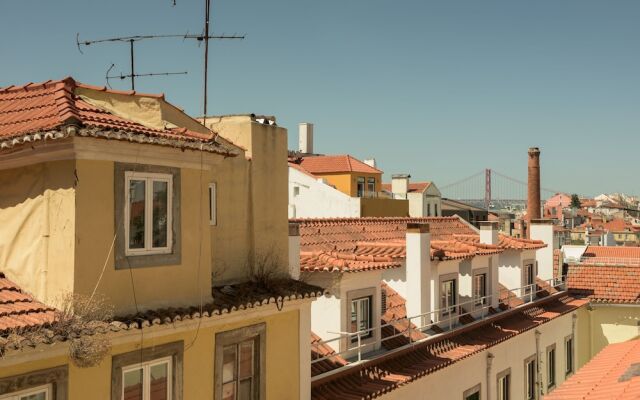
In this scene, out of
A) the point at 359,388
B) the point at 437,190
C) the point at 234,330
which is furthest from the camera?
the point at 437,190

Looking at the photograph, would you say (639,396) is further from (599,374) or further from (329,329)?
(329,329)

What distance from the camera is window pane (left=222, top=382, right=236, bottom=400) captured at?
9.76m

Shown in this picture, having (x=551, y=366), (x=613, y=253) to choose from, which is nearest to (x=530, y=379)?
(x=551, y=366)

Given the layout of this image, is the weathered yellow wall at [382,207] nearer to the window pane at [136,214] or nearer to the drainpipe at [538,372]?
the drainpipe at [538,372]

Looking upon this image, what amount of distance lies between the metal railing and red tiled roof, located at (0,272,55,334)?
19.7 ft

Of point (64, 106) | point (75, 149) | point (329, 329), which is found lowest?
point (329, 329)

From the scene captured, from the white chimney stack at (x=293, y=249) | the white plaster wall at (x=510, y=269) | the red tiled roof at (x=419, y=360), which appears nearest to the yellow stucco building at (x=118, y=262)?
the white chimney stack at (x=293, y=249)

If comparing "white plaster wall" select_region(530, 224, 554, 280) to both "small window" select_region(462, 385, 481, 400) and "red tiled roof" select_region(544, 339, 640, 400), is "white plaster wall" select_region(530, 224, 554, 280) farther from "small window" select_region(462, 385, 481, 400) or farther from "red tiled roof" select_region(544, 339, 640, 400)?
"red tiled roof" select_region(544, 339, 640, 400)

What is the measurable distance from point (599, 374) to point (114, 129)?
29.5 ft

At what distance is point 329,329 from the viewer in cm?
1447

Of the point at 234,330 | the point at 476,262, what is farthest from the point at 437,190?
the point at 234,330

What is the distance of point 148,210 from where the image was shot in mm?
8430

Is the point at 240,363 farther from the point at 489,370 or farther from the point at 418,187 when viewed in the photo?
the point at 418,187

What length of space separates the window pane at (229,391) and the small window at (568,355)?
20.6m
